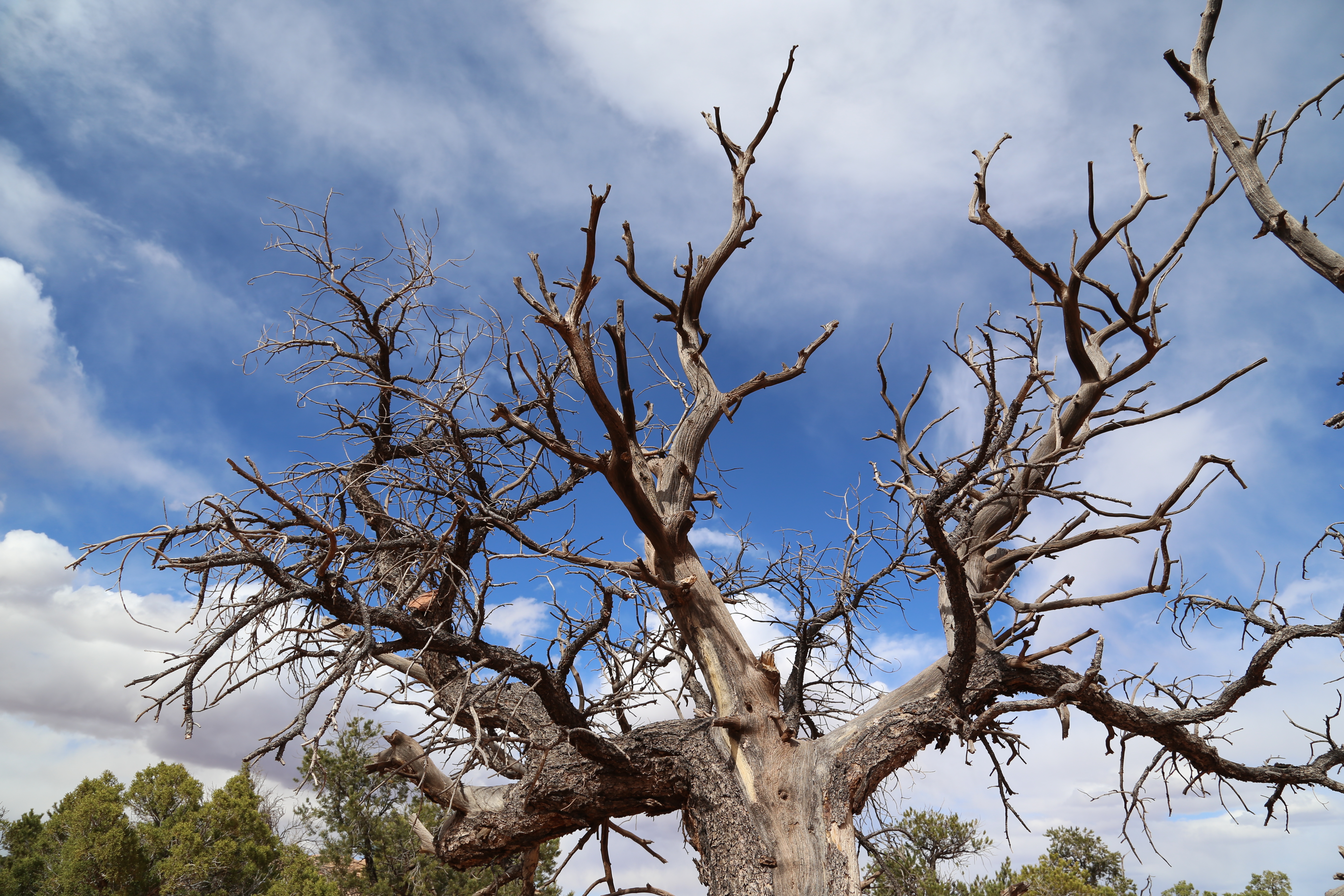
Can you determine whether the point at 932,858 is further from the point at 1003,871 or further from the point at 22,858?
the point at 22,858

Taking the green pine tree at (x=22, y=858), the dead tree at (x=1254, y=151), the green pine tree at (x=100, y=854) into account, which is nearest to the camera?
the dead tree at (x=1254, y=151)

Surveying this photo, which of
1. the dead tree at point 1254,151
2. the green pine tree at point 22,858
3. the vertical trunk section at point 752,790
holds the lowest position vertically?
the green pine tree at point 22,858

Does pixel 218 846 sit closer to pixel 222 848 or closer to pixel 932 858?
pixel 222 848

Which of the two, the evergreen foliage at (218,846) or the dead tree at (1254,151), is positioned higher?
the dead tree at (1254,151)

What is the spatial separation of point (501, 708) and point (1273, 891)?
24539 millimetres

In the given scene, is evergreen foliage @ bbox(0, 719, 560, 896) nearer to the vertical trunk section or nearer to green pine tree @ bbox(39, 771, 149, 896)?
green pine tree @ bbox(39, 771, 149, 896)

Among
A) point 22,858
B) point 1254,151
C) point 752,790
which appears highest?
point 1254,151

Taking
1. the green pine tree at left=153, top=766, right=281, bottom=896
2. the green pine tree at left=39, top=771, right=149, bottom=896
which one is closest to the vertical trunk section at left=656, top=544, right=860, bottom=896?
the green pine tree at left=153, top=766, right=281, bottom=896

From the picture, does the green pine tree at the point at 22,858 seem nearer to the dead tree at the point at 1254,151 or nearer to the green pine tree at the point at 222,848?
the green pine tree at the point at 222,848

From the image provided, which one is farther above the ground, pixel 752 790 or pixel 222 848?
pixel 752 790

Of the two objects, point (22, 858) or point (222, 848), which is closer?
point (222, 848)

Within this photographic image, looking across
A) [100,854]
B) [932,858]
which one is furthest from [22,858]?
[932,858]

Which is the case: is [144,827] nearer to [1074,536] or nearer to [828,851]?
[828,851]

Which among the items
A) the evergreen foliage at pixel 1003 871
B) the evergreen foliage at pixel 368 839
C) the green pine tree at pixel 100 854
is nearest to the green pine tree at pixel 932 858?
the evergreen foliage at pixel 1003 871
